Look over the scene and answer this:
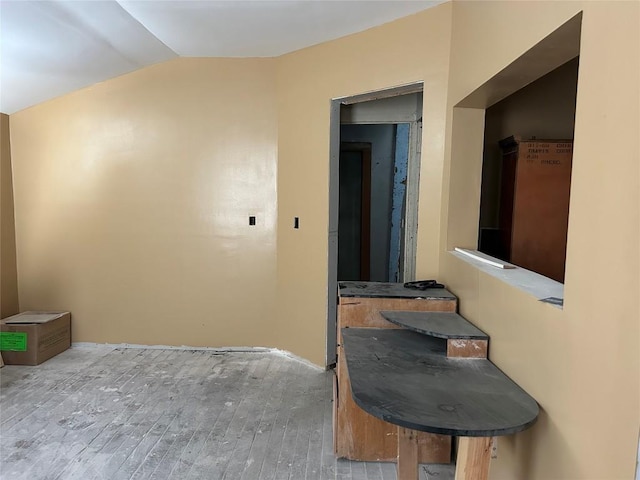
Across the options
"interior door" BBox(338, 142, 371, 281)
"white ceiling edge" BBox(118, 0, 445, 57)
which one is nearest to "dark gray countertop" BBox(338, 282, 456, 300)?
"white ceiling edge" BBox(118, 0, 445, 57)

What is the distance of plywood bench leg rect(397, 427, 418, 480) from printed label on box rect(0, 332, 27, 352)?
10.9 feet

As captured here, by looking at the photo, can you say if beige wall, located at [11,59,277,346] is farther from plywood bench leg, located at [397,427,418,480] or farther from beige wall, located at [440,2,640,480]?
beige wall, located at [440,2,640,480]

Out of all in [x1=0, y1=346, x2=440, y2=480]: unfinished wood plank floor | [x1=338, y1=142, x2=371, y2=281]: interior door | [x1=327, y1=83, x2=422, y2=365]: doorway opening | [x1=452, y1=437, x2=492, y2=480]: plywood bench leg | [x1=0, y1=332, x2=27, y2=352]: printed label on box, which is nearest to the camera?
[x1=452, y1=437, x2=492, y2=480]: plywood bench leg

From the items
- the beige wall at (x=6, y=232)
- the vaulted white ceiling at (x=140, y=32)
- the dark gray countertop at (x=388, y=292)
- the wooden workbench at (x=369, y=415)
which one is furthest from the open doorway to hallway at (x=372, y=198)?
the beige wall at (x=6, y=232)

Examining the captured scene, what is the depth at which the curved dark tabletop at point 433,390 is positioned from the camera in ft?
3.98

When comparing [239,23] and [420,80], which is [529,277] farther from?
[239,23]

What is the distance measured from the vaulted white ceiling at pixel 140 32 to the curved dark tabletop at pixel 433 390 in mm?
2084

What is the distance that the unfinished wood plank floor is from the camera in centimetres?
211

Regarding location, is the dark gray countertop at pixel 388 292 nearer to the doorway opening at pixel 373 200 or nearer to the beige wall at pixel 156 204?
the beige wall at pixel 156 204

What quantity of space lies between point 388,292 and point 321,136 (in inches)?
60.7

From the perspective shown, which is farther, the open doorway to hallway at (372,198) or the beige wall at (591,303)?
the open doorway to hallway at (372,198)

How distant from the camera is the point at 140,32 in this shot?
2934mm

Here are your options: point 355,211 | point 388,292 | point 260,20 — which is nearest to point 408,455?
point 388,292

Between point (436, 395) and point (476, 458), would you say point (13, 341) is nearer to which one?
point (436, 395)
